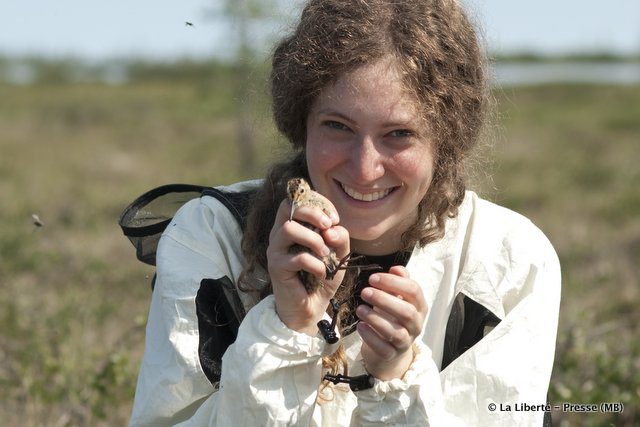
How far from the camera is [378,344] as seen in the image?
7.71 ft

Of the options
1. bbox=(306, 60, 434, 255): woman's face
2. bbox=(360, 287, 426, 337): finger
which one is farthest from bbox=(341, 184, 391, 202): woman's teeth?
bbox=(360, 287, 426, 337): finger

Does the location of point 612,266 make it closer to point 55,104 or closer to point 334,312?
point 334,312

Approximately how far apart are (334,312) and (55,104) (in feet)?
80.6

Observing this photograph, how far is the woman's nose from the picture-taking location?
8.54ft

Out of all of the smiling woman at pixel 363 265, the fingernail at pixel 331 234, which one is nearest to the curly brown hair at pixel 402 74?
the smiling woman at pixel 363 265

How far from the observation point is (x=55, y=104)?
25.5 m

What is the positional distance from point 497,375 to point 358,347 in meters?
0.44

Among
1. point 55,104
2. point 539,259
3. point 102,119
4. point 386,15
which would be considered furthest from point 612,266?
point 55,104

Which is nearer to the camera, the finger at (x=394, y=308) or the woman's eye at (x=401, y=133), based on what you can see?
the finger at (x=394, y=308)

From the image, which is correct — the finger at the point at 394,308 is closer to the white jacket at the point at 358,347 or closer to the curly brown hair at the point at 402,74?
the white jacket at the point at 358,347

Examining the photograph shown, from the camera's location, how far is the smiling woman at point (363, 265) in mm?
2381

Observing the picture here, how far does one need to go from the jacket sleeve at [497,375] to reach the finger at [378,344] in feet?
0.31

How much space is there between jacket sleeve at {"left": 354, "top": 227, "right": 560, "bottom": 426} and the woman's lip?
46 centimetres

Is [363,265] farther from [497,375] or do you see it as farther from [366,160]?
[497,375]
